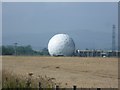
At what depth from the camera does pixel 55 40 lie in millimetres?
105938

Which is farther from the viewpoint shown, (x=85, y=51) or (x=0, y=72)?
(x=85, y=51)

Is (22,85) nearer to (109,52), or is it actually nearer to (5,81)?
(5,81)

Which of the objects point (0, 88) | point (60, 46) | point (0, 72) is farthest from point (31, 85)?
point (60, 46)

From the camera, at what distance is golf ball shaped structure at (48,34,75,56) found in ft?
334

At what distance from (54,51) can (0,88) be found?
93042 mm

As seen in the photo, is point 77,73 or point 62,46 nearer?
point 77,73

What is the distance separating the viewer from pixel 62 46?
334 feet

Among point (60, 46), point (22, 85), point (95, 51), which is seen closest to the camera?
point (22, 85)

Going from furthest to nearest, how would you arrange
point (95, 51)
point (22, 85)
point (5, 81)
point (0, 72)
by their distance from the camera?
point (95, 51), point (0, 72), point (5, 81), point (22, 85)

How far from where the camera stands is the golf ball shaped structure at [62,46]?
10169 centimetres

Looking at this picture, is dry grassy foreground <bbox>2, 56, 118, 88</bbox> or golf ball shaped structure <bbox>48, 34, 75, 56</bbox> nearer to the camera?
dry grassy foreground <bbox>2, 56, 118, 88</bbox>

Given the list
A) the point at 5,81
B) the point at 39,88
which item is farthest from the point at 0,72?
the point at 39,88

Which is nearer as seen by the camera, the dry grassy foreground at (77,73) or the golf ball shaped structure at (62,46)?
the dry grassy foreground at (77,73)

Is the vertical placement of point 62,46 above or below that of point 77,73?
above
